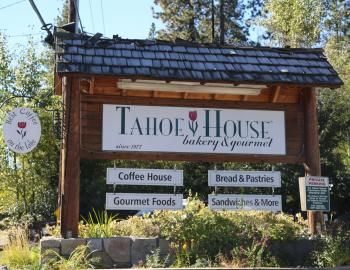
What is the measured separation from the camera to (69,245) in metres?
9.56

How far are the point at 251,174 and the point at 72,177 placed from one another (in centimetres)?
354

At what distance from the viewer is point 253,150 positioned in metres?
11.2

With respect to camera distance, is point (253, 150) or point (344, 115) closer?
point (253, 150)

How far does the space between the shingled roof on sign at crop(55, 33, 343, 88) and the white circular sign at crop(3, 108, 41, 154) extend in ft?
3.45

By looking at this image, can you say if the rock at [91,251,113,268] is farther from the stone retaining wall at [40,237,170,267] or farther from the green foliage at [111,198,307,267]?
the green foliage at [111,198,307,267]

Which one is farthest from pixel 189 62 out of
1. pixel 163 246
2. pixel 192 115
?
pixel 163 246

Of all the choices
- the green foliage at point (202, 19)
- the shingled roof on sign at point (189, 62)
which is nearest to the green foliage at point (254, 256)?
the shingled roof on sign at point (189, 62)

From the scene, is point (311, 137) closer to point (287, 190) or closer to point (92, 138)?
point (92, 138)

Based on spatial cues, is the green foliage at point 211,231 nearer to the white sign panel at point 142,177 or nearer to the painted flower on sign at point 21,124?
the white sign panel at point 142,177

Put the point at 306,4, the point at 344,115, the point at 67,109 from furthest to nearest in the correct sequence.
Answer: the point at 306,4 → the point at 344,115 → the point at 67,109

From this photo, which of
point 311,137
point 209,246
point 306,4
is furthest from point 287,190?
point 209,246

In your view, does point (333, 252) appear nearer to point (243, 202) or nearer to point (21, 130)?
point (243, 202)

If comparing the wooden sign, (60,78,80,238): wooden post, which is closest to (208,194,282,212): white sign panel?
the wooden sign

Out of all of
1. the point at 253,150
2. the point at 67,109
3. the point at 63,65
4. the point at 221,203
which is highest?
the point at 63,65
